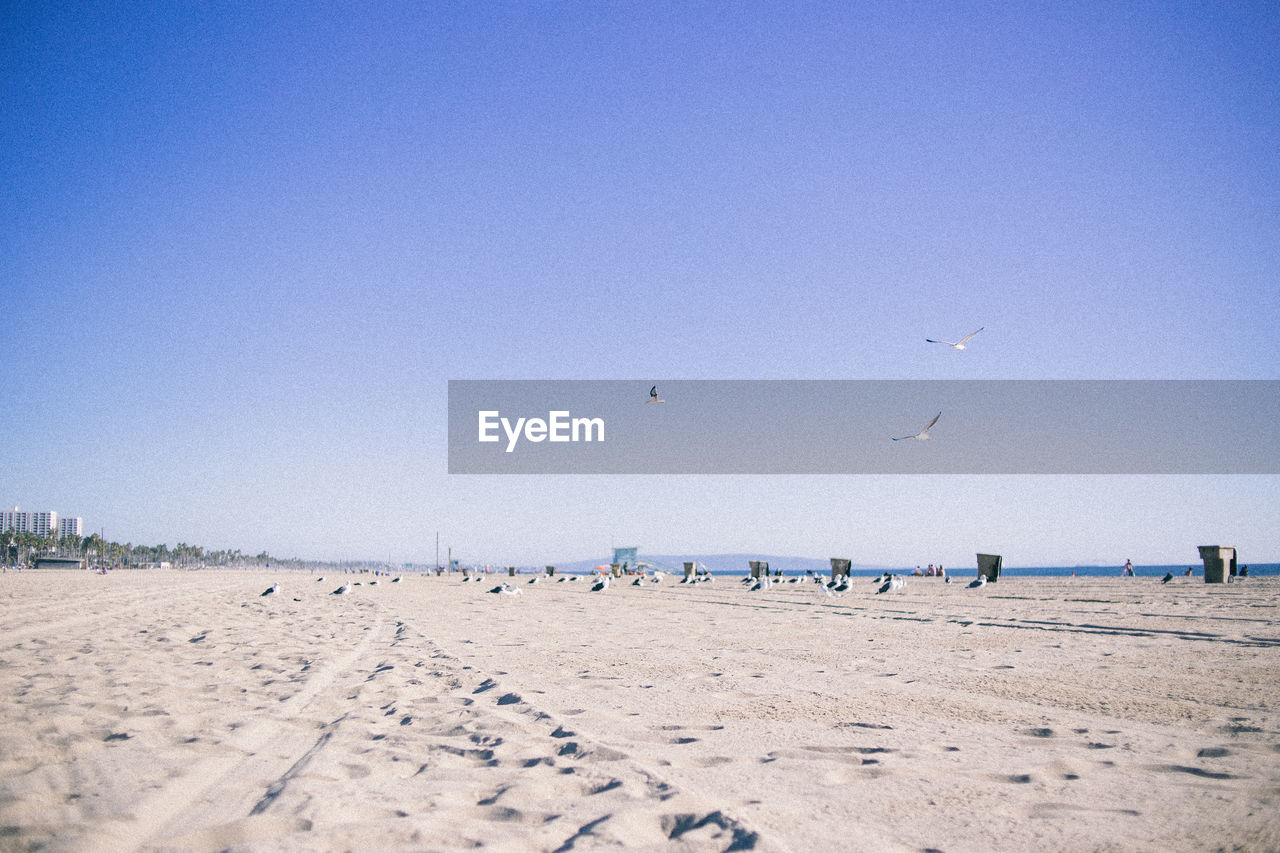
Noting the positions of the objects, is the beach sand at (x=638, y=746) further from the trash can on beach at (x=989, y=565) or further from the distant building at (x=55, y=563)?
the distant building at (x=55, y=563)

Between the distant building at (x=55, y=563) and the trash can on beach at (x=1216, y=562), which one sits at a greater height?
the trash can on beach at (x=1216, y=562)

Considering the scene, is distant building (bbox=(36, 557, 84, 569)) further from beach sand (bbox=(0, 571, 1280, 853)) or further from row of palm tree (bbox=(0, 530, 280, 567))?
beach sand (bbox=(0, 571, 1280, 853))

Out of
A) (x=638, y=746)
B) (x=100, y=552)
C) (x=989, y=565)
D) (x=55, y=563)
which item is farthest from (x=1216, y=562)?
(x=100, y=552)

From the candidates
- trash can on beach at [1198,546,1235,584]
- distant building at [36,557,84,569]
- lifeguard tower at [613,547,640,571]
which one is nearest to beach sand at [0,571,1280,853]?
trash can on beach at [1198,546,1235,584]

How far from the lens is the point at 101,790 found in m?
3.28

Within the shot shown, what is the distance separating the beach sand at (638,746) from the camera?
2.81 m

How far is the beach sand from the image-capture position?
2.81 metres

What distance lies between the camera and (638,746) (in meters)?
4.02

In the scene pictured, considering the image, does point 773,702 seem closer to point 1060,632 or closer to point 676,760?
point 676,760

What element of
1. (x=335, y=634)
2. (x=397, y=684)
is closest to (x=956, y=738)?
(x=397, y=684)

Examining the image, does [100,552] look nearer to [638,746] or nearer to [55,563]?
[55,563]

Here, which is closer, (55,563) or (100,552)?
(55,563)

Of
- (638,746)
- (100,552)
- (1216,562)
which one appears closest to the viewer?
(638,746)

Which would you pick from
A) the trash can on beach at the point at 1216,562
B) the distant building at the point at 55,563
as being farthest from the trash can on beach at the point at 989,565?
the distant building at the point at 55,563
